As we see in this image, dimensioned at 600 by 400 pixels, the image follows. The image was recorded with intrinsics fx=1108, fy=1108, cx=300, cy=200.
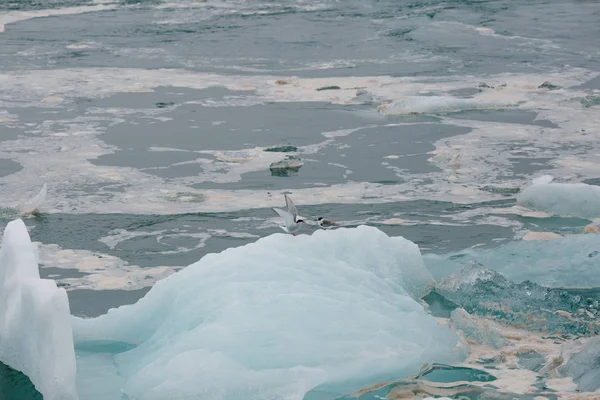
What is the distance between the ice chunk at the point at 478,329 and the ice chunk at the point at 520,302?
0.17 m

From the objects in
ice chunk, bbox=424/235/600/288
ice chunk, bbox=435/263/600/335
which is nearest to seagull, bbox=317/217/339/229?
ice chunk, bbox=424/235/600/288

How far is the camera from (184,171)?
797cm

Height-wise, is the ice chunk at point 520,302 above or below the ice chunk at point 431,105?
above

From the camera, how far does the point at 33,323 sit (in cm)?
431

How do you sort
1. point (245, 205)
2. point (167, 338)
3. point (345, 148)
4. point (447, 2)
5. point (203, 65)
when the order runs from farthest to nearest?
point (447, 2)
point (203, 65)
point (345, 148)
point (245, 205)
point (167, 338)

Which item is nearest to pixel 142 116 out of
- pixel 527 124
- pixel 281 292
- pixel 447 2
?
pixel 527 124

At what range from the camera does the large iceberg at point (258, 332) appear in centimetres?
414

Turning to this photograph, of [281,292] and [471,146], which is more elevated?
[281,292]

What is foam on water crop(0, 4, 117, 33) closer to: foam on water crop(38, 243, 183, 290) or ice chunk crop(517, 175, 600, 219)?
foam on water crop(38, 243, 183, 290)

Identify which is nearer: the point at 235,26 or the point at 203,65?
the point at 203,65

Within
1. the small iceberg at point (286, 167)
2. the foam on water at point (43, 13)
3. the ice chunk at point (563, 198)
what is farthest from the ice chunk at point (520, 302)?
the foam on water at point (43, 13)

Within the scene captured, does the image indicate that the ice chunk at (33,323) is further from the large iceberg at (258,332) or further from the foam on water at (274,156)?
the foam on water at (274,156)

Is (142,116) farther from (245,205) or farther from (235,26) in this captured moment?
(235,26)

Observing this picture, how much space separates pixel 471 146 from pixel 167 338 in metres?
4.64
